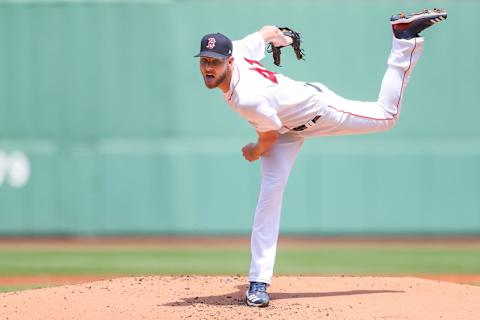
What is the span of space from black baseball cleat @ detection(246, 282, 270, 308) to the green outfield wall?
5899mm

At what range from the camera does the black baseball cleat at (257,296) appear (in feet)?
18.4

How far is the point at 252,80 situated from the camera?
5.51 meters

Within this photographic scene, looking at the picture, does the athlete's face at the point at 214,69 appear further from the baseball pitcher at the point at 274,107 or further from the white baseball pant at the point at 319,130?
the white baseball pant at the point at 319,130

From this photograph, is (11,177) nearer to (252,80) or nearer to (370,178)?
(370,178)

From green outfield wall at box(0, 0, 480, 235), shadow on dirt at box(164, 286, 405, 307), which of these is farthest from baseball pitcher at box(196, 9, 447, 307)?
green outfield wall at box(0, 0, 480, 235)

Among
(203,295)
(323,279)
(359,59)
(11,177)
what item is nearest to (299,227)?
(359,59)

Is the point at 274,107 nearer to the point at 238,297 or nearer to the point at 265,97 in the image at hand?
the point at 265,97

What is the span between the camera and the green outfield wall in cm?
1164

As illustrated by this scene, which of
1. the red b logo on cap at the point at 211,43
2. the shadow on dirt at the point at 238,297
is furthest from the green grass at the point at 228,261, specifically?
the red b logo on cap at the point at 211,43

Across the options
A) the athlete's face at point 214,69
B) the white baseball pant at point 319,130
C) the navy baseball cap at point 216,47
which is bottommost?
the white baseball pant at point 319,130

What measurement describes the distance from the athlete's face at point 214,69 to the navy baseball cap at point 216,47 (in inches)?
1.2

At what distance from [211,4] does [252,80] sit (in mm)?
6445

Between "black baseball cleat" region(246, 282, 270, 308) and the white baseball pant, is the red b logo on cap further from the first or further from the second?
"black baseball cleat" region(246, 282, 270, 308)

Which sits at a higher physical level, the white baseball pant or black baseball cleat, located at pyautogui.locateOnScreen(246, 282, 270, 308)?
the white baseball pant
